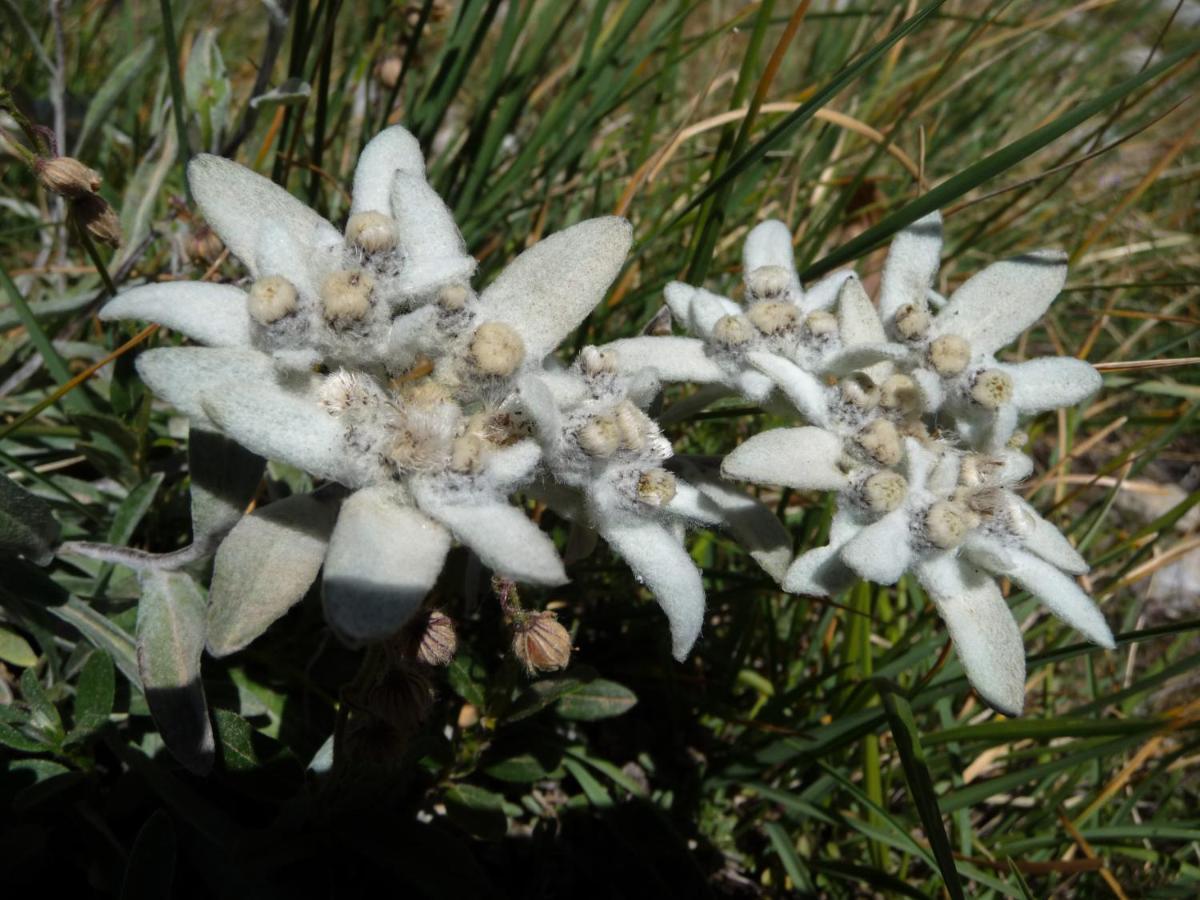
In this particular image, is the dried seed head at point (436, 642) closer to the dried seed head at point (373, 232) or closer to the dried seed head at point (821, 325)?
the dried seed head at point (373, 232)

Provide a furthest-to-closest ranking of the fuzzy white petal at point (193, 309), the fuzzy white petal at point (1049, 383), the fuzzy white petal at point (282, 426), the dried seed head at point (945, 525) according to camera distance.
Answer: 1. the fuzzy white petal at point (1049, 383)
2. the dried seed head at point (945, 525)
3. the fuzzy white petal at point (193, 309)
4. the fuzzy white petal at point (282, 426)

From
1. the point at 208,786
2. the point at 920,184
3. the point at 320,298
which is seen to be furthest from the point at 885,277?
the point at 208,786

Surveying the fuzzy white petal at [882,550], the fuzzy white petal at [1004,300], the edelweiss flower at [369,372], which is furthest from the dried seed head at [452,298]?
the fuzzy white petal at [1004,300]

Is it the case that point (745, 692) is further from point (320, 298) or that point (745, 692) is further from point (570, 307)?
point (320, 298)

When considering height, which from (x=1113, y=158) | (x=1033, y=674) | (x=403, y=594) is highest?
(x=1113, y=158)

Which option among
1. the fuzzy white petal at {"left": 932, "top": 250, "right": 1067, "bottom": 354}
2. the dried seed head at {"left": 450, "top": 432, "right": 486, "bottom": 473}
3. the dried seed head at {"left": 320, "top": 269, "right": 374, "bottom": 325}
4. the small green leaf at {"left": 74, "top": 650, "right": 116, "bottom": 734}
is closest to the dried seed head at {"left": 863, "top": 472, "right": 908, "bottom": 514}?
the fuzzy white petal at {"left": 932, "top": 250, "right": 1067, "bottom": 354}

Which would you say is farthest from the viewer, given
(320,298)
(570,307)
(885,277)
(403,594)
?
(885,277)
